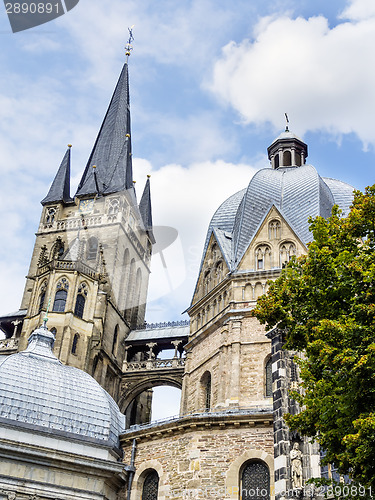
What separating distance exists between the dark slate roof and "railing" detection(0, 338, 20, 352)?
1676cm

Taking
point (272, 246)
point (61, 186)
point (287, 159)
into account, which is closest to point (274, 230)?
point (272, 246)

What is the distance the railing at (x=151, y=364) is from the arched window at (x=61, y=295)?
7.34 m

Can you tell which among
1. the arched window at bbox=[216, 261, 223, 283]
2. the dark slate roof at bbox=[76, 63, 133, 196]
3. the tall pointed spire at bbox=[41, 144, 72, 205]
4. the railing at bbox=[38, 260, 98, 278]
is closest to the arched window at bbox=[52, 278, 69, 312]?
the railing at bbox=[38, 260, 98, 278]

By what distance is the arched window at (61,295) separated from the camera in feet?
130

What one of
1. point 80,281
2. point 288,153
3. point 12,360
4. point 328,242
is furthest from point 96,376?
point 328,242

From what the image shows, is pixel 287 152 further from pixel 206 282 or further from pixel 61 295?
pixel 61 295

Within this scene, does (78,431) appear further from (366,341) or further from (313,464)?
(366,341)

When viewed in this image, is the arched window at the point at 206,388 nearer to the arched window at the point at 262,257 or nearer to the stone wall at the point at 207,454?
the stone wall at the point at 207,454

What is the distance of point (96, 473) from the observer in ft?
81.4

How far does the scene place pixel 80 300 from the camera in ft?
134

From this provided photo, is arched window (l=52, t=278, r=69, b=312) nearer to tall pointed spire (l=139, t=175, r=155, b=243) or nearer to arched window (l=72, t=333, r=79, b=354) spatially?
arched window (l=72, t=333, r=79, b=354)

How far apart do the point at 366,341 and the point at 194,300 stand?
870 inches

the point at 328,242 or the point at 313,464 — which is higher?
the point at 328,242

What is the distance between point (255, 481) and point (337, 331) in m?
11.7
